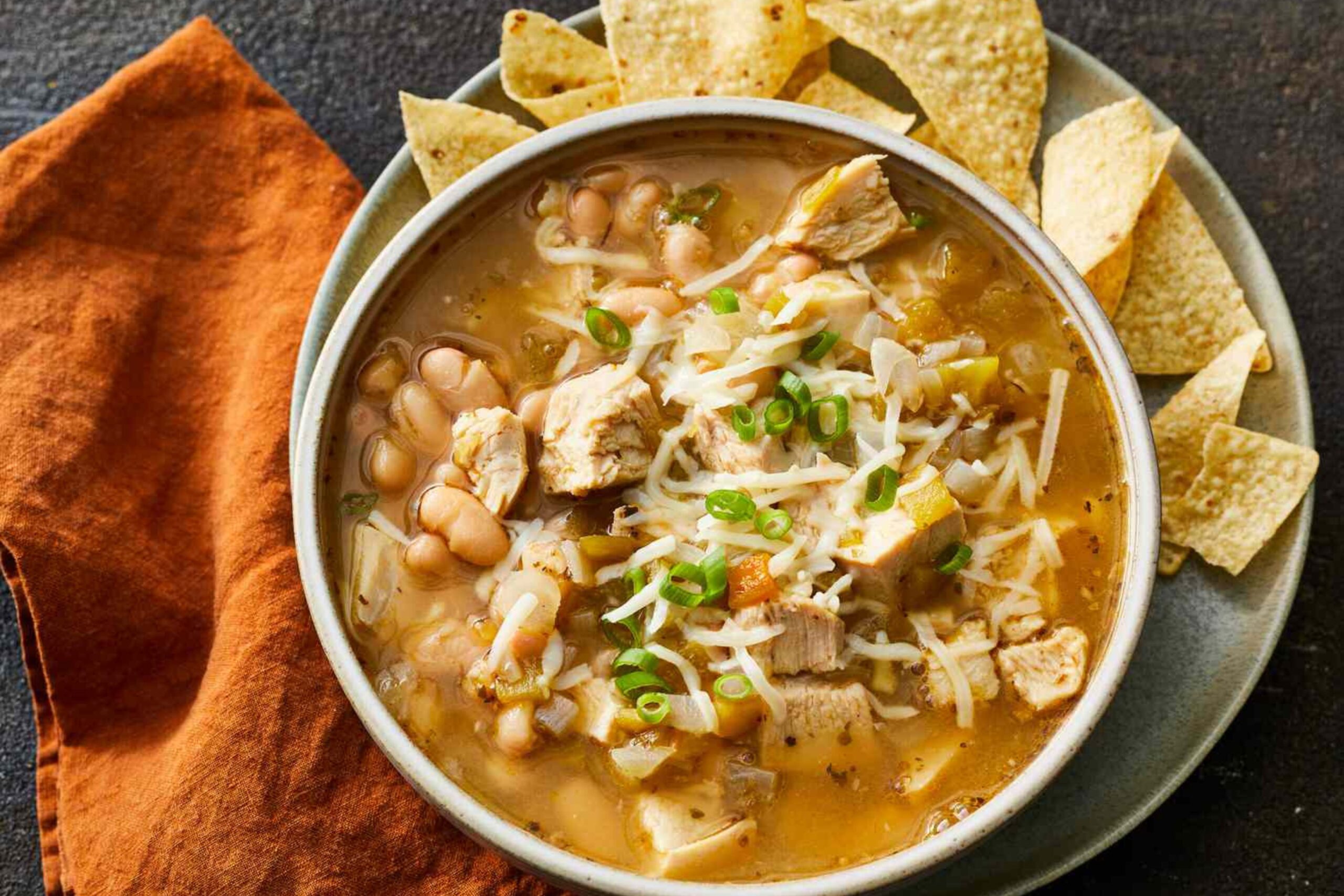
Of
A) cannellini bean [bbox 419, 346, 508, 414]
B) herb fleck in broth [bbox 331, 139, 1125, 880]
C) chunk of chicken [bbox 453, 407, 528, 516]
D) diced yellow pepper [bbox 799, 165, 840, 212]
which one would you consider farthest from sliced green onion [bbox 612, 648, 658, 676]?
diced yellow pepper [bbox 799, 165, 840, 212]

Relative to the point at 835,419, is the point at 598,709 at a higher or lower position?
lower

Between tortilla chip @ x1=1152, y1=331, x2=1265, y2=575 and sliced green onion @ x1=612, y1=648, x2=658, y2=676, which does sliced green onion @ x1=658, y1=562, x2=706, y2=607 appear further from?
tortilla chip @ x1=1152, y1=331, x2=1265, y2=575

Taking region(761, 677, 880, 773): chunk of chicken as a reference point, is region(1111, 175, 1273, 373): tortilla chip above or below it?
above

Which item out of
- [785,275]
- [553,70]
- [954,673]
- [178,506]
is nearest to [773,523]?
[954,673]

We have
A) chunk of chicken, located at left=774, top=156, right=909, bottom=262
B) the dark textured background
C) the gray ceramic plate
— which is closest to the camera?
chunk of chicken, located at left=774, top=156, right=909, bottom=262

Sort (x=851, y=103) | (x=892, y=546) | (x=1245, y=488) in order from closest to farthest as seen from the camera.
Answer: (x=892, y=546) → (x=1245, y=488) → (x=851, y=103)

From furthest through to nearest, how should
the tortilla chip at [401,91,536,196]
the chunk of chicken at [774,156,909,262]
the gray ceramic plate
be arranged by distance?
the tortilla chip at [401,91,536,196] → the gray ceramic plate → the chunk of chicken at [774,156,909,262]

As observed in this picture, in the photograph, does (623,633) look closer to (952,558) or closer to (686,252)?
(952,558)

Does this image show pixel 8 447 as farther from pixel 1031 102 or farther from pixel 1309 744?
pixel 1309 744
